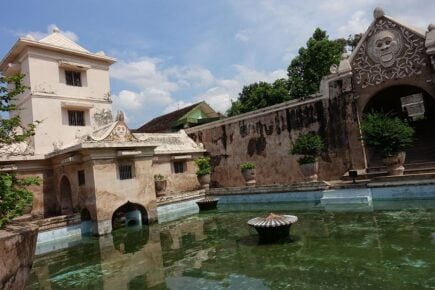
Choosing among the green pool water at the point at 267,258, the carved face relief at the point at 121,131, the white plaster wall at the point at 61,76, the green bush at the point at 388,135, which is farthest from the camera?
the white plaster wall at the point at 61,76

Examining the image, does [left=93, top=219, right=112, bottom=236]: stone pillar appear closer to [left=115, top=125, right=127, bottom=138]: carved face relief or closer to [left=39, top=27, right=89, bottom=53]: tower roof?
[left=115, top=125, right=127, bottom=138]: carved face relief

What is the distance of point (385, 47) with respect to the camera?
1327cm

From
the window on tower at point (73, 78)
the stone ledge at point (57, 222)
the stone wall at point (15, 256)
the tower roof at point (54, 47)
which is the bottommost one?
the stone ledge at point (57, 222)

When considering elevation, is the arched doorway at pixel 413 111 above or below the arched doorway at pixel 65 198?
above

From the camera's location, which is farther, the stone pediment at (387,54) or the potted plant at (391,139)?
the stone pediment at (387,54)

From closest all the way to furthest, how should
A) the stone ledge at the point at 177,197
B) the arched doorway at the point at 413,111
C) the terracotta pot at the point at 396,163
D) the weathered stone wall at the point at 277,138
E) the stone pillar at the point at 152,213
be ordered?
the terracotta pot at the point at 396,163 → the stone pillar at the point at 152,213 → the stone ledge at the point at 177,197 → the arched doorway at the point at 413,111 → the weathered stone wall at the point at 277,138

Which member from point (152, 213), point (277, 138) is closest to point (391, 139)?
point (277, 138)

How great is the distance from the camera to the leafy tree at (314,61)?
20.4 metres

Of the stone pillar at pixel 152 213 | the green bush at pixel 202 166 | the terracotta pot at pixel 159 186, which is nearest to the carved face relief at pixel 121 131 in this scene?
the stone pillar at pixel 152 213

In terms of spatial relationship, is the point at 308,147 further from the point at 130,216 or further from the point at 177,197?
the point at 130,216

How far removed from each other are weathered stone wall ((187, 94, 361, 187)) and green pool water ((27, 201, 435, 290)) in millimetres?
5399

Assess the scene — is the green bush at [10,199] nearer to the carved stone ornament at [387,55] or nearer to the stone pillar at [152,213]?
the stone pillar at [152,213]

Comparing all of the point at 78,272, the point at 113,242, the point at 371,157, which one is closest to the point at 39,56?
the point at 113,242

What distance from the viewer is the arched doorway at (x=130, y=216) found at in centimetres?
1187
